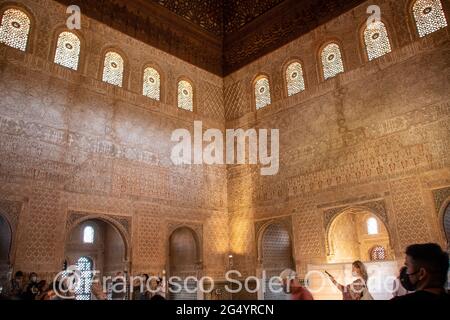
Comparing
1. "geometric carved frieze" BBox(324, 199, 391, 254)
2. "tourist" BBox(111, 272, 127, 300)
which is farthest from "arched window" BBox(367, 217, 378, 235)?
"tourist" BBox(111, 272, 127, 300)

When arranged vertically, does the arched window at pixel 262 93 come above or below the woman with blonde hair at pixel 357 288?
above

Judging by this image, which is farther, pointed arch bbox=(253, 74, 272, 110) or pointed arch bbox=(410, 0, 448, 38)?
pointed arch bbox=(253, 74, 272, 110)

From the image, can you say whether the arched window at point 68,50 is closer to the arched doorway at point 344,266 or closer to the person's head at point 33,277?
the person's head at point 33,277

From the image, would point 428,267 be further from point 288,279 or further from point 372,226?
point 372,226

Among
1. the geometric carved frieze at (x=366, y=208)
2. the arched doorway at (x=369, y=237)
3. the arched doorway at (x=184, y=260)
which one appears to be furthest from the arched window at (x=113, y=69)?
the arched doorway at (x=369, y=237)

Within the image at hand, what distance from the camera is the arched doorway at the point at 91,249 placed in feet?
38.7

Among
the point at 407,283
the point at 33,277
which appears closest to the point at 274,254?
the point at 33,277

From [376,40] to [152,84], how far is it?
6768mm

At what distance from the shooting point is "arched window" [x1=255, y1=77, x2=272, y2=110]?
12.4 metres

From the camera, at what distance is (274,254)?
1181cm

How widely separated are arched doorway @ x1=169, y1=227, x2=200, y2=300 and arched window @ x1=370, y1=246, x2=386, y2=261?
7297 mm

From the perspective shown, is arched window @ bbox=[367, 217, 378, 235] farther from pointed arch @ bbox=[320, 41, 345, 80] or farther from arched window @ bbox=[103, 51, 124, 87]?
arched window @ bbox=[103, 51, 124, 87]

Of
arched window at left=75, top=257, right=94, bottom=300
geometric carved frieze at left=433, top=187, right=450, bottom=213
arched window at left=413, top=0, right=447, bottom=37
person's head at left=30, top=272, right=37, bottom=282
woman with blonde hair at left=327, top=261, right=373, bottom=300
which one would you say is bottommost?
woman with blonde hair at left=327, top=261, right=373, bottom=300

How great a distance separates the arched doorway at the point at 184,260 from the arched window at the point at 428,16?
27.8ft
